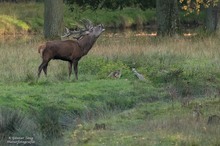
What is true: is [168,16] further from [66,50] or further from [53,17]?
[66,50]

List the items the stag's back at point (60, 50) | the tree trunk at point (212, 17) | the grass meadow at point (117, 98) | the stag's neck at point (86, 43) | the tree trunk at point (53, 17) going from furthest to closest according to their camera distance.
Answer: the tree trunk at point (212, 17)
the tree trunk at point (53, 17)
the stag's neck at point (86, 43)
the stag's back at point (60, 50)
the grass meadow at point (117, 98)

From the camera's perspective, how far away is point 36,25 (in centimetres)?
4278

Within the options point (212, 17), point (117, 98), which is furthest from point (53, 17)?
point (117, 98)

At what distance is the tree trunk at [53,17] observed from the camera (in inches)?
1045

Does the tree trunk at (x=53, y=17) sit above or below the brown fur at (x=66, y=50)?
below

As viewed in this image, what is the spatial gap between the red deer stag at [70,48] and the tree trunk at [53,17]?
9553 mm

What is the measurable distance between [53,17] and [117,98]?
1232 centimetres

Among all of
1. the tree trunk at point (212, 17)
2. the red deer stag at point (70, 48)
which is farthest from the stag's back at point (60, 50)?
the tree trunk at point (212, 17)

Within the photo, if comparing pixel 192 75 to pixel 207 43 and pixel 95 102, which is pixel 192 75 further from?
pixel 207 43

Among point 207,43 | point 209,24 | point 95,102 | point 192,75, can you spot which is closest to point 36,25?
point 209,24

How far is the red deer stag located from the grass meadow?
49 cm

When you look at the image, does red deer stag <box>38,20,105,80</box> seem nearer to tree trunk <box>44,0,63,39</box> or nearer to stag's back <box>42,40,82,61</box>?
stag's back <box>42,40,82,61</box>

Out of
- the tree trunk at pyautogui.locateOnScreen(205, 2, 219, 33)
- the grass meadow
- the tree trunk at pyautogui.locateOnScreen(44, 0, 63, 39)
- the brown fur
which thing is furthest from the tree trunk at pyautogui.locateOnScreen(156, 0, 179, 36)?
the brown fur

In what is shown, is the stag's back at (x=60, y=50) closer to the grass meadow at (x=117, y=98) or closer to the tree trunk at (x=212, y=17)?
the grass meadow at (x=117, y=98)
